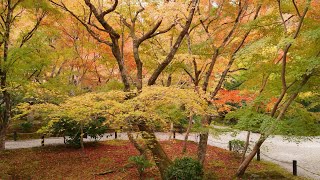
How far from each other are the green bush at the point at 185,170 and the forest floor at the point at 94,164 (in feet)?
7.64

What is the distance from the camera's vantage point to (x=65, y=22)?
55.9ft

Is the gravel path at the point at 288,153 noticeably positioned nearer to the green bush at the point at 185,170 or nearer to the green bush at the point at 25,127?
the green bush at the point at 25,127

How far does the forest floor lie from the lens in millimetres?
13805

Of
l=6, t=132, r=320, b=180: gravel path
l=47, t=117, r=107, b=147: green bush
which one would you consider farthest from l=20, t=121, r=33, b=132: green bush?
l=47, t=117, r=107, b=147: green bush

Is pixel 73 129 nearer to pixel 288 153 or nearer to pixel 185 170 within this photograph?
pixel 185 170

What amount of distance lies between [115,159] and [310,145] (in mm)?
16784

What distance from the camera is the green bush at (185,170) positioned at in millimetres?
10789

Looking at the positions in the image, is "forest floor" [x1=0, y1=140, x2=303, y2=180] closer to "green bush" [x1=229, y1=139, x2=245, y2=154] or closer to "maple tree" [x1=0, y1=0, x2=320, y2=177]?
"green bush" [x1=229, y1=139, x2=245, y2=154]

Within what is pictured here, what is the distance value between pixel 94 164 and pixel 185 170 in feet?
21.4

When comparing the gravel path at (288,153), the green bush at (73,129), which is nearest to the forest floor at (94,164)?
the green bush at (73,129)

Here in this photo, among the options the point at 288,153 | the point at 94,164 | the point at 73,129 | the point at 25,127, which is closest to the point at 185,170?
the point at 94,164

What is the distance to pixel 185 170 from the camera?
10.8m

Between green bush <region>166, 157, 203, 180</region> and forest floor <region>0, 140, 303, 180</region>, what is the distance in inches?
91.7

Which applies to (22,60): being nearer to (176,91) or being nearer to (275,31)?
(176,91)
